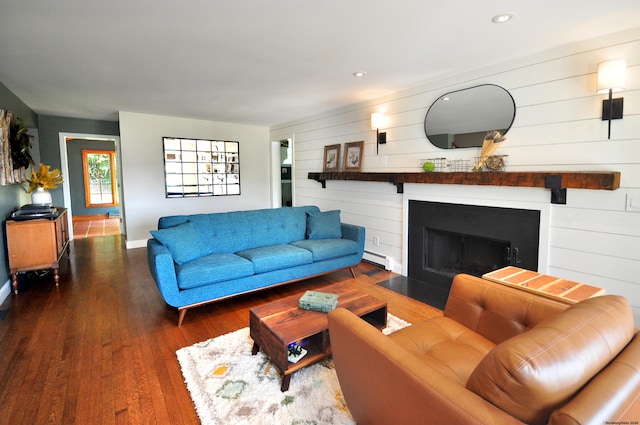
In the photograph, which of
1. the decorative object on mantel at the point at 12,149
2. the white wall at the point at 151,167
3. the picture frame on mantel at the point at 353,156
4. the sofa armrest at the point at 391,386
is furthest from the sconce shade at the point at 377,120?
the decorative object on mantel at the point at 12,149

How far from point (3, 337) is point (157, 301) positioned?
114 centimetres

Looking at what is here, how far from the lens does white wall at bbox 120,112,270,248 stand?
18.1ft

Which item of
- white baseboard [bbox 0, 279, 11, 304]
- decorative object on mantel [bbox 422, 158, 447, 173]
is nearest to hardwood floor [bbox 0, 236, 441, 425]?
white baseboard [bbox 0, 279, 11, 304]

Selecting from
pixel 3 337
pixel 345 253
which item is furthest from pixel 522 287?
pixel 3 337

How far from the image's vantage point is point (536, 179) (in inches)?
107

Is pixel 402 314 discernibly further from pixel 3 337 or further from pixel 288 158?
pixel 288 158

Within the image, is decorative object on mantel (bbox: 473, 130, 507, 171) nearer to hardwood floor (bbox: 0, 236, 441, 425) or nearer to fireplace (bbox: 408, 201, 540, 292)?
fireplace (bbox: 408, 201, 540, 292)

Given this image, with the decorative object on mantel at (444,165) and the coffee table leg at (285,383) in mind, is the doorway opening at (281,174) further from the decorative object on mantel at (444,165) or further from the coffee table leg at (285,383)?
the coffee table leg at (285,383)

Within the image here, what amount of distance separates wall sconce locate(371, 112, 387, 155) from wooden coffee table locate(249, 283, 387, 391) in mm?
2472

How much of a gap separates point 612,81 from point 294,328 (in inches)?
Result: 110

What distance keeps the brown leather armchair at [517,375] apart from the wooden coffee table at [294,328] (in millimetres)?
457

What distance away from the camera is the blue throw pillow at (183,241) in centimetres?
297

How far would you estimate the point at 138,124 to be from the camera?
554 centimetres

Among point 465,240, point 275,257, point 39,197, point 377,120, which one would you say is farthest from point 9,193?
point 465,240
